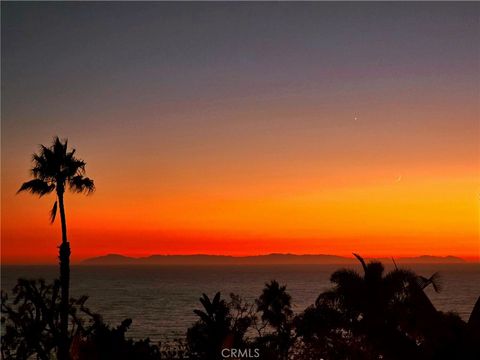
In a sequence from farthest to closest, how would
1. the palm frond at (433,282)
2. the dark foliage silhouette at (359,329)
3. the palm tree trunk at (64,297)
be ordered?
the palm tree trunk at (64,297) < the palm frond at (433,282) < the dark foliage silhouette at (359,329)

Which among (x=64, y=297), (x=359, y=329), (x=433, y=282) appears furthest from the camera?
(x=64, y=297)

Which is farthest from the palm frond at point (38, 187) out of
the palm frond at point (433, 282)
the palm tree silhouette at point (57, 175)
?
the palm frond at point (433, 282)

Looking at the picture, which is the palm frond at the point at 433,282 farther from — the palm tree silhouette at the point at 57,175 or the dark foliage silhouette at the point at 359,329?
the palm tree silhouette at the point at 57,175

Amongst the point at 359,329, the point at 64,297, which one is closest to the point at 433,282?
the point at 359,329

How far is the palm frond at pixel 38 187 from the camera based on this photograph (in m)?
29.7

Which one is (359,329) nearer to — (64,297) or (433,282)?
(433,282)

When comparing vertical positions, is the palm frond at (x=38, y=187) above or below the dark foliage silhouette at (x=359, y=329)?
above

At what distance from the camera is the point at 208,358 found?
24.8 m

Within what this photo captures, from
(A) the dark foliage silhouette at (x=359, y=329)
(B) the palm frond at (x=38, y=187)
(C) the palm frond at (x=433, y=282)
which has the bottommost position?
(A) the dark foliage silhouette at (x=359, y=329)

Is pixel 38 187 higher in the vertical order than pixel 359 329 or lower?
higher

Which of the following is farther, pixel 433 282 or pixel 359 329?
pixel 359 329

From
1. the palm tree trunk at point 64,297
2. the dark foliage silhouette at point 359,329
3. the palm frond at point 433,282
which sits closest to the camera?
the dark foliage silhouette at point 359,329

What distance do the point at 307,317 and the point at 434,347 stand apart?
6.72 m

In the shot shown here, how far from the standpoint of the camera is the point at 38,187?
2998 centimetres
